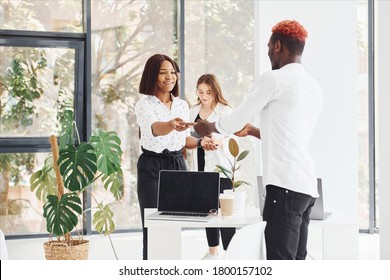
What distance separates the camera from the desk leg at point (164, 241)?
3.06m

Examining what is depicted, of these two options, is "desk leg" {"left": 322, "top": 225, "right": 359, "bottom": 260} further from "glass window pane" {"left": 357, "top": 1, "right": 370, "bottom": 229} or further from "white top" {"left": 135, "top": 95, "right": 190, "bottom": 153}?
"glass window pane" {"left": 357, "top": 1, "right": 370, "bottom": 229}

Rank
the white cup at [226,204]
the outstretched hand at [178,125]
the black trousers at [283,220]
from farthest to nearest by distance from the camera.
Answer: the outstretched hand at [178,125] < the white cup at [226,204] < the black trousers at [283,220]

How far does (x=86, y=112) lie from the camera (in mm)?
5789

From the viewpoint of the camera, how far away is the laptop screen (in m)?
3.20

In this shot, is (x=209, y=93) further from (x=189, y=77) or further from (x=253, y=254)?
(x=253, y=254)

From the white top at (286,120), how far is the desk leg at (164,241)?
550 mm

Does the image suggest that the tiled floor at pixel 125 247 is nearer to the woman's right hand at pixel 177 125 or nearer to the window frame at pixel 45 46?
the window frame at pixel 45 46

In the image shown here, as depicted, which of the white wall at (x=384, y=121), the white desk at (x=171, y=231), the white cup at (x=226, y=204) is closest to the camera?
the white desk at (x=171, y=231)

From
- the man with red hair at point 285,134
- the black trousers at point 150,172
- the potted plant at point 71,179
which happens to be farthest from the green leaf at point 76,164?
the man with red hair at point 285,134

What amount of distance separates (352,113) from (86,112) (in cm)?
247

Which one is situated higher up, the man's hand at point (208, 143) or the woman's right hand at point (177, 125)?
the woman's right hand at point (177, 125)

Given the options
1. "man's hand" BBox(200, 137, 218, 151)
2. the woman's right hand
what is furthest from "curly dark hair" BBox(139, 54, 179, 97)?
"man's hand" BBox(200, 137, 218, 151)

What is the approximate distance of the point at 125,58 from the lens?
587cm

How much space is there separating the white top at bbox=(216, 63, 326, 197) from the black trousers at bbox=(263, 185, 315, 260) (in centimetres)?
4
